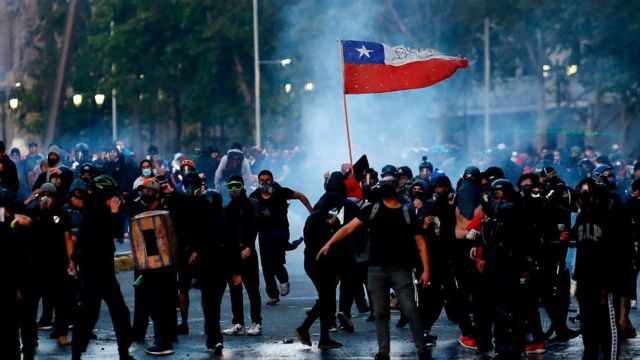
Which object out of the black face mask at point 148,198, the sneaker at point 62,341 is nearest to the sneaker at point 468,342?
the black face mask at point 148,198

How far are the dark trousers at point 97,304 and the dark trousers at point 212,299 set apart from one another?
0.98m

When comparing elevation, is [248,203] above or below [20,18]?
below

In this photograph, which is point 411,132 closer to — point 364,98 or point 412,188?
point 364,98

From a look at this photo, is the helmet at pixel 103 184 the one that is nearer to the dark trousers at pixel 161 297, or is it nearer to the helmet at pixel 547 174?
the dark trousers at pixel 161 297

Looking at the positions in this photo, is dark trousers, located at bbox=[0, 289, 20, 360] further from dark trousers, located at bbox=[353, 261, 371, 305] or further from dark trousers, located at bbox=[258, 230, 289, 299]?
dark trousers, located at bbox=[258, 230, 289, 299]

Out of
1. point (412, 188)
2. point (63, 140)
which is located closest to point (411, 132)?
point (63, 140)

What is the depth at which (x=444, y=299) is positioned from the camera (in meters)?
14.9

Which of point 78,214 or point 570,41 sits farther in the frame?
point 570,41

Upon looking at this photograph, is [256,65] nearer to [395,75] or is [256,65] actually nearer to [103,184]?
[395,75]

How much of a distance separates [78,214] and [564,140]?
4536cm

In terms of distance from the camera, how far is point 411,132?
5791 centimetres

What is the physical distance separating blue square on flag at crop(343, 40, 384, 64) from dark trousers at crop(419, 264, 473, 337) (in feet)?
14.6

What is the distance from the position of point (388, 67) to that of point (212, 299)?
5.65 metres

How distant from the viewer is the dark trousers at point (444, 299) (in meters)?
14.4
